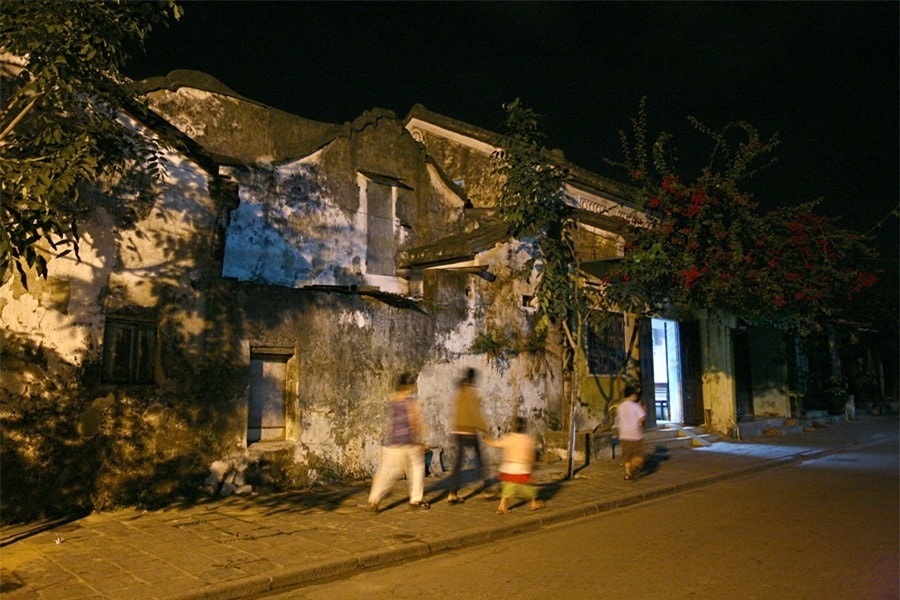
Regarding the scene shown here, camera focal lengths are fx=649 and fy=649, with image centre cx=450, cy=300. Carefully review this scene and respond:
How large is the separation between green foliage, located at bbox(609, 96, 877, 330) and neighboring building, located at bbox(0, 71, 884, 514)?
145 cm

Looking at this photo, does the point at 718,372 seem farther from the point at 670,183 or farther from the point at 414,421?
the point at 414,421

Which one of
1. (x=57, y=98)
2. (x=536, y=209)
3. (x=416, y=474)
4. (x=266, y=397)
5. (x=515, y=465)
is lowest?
(x=416, y=474)

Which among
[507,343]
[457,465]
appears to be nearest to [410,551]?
[457,465]

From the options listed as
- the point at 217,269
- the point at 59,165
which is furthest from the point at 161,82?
the point at 59,165

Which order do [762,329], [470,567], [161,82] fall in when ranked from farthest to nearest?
1. [762,329]
2. [161,82]
3. [470,567]

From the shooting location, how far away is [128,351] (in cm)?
877

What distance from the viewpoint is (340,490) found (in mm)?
9906

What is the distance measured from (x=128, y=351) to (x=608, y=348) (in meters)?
10.6

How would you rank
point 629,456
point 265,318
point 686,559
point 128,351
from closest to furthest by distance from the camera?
1. point 686,559
2. point 128,351
3. point 265,318
4. point 629,456

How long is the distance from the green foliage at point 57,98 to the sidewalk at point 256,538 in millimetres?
2744

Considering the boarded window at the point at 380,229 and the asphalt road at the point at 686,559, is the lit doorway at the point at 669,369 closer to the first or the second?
the boarded window at the point at 380,229

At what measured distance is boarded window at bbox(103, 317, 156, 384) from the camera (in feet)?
28.3

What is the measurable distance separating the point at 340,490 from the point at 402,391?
2.38m

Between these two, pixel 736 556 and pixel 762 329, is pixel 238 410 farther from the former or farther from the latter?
pixel 762 329
